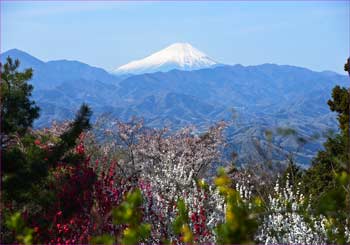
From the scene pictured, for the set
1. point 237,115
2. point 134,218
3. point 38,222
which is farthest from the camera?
point 237,115

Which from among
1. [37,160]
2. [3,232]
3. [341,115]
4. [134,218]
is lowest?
[3,232]

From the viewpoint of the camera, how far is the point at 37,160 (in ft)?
25.4

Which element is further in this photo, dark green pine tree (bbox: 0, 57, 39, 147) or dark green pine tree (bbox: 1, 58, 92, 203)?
dark green pine tree (bbox: 0, 57, 39, 147)

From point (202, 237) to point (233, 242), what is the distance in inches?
191

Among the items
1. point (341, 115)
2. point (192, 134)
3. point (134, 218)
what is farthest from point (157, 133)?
point (134, 218)

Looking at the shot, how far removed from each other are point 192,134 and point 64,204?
25.9 m

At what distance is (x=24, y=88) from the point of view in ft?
28.7

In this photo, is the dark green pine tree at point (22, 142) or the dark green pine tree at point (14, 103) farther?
the dark green pine tree at point (14, 103)

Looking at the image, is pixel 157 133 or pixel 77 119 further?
pixel 157 133

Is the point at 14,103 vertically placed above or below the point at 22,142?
above

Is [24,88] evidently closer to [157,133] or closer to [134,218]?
[134,218]

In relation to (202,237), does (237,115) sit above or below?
above

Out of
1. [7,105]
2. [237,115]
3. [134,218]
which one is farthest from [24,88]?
[134,218]

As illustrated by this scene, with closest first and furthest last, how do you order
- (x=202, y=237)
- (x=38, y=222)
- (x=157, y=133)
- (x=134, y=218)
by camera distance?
1. (x=134, y=218)
2. (x=202, y=237)
3. (x=38, y=222)
4. (x=157, y=133)
